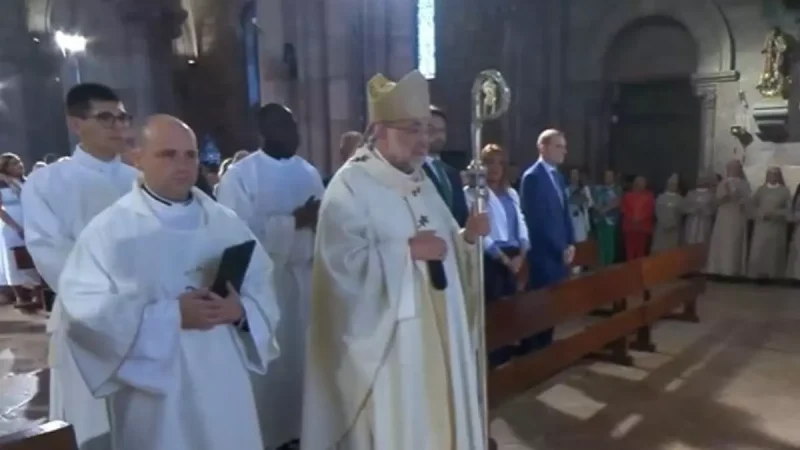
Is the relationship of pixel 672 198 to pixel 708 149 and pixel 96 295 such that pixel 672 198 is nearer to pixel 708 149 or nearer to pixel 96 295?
pixel 708 149

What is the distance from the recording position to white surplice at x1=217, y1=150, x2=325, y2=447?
3.91 m

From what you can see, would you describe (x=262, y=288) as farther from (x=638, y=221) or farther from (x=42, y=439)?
(x=638, y=221)

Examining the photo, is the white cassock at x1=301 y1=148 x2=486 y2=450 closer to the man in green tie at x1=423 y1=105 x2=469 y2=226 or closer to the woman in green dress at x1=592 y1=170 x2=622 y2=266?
the man in green tie at x1=423 y1=105 x2=469 y2=226

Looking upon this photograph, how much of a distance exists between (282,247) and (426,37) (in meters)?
10.3

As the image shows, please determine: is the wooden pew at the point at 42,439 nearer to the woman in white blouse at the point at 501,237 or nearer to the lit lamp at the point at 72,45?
the woman in white blouse at the point at 501,237

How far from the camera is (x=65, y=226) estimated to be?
115 inches

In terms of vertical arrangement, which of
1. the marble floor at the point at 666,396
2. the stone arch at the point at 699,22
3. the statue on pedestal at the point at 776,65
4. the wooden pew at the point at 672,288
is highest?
the stone arch at the point at 699,22

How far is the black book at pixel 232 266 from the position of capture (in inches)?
89.3

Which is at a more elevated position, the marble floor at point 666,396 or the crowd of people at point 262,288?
the crowd of people at point 262,288

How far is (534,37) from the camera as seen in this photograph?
40.1 feet

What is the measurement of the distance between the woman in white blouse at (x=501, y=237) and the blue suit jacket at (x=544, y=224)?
12 cm

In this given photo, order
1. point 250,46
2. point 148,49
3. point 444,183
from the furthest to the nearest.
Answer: point 250,46 < point 148,49 < point 444,183

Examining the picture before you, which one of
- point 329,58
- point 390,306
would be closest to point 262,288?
point 390,306

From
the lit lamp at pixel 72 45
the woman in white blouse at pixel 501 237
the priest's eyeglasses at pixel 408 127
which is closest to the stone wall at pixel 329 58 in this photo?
the woman in white blouse at pixel 501 237
